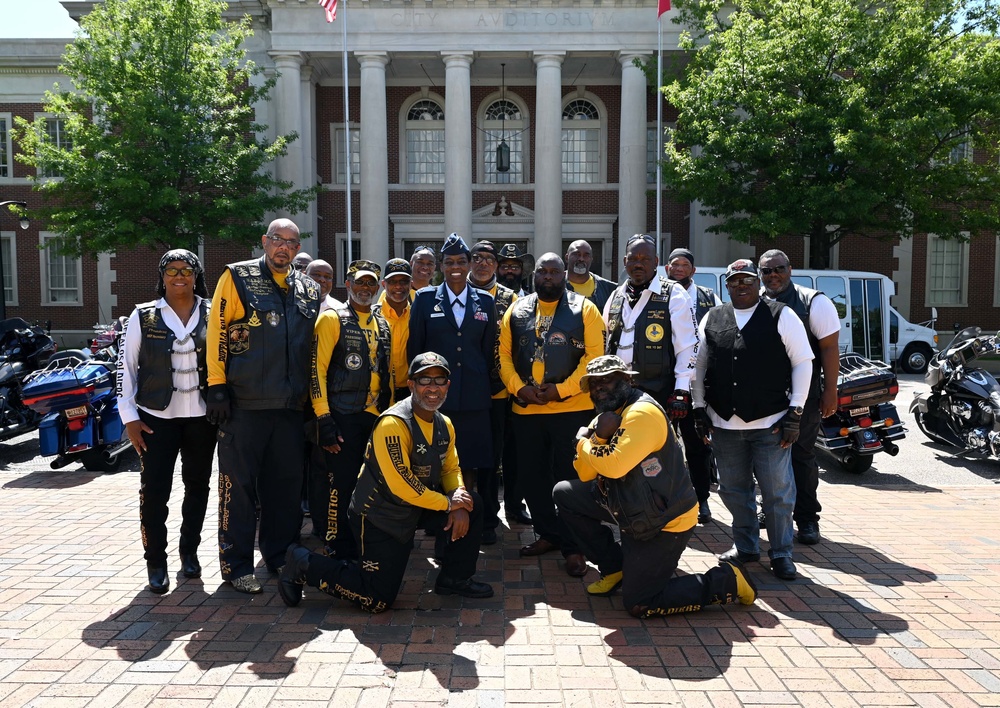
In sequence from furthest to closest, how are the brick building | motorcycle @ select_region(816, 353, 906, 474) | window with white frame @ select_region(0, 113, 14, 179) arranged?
1. window with white frame @ select_region(0, 113, 14, 179)
2. the brick building
3. motorcycle @ select_region(816, 353, 906, 474)

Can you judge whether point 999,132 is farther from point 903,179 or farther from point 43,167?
point 43,167

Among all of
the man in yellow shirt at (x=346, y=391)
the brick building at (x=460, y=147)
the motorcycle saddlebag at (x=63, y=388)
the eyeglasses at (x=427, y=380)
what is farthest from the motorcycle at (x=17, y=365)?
the brick building at (x=460, y=147)

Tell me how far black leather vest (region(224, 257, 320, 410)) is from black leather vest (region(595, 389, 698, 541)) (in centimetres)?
204

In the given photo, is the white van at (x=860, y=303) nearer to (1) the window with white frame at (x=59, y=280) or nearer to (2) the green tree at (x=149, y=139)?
(2) the green tree at (x=149, y=139)

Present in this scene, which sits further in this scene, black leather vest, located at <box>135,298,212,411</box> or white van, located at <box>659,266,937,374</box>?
white van, located at <box>659,266,937,374</box>

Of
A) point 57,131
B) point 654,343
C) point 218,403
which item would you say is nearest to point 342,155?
point 57,131

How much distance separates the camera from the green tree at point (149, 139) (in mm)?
19266

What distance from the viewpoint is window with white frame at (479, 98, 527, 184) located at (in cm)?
2622

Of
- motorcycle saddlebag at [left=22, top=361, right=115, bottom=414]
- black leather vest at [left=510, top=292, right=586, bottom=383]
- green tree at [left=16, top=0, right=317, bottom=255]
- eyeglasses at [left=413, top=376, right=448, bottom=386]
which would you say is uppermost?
green tree at [left=16, top=0, right=317, bottom=255]

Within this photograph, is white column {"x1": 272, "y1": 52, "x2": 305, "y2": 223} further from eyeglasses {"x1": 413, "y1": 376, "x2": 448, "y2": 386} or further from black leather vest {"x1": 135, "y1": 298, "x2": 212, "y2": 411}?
eyeglasses {"x1": 413, "y1": 376, "x2": 448, "y2": 386}

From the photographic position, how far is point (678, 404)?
5.37 metres

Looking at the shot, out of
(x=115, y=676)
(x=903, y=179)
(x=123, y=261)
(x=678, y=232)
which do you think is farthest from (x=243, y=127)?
(x=115, y=676)

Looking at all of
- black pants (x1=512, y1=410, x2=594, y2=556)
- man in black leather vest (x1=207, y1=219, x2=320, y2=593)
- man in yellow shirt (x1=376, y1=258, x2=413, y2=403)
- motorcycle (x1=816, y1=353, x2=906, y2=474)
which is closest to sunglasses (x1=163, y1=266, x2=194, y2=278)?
man in black leather vest (x1=207, y1=219, x2=320, y2=593)

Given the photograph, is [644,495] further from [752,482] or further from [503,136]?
[503,136]
